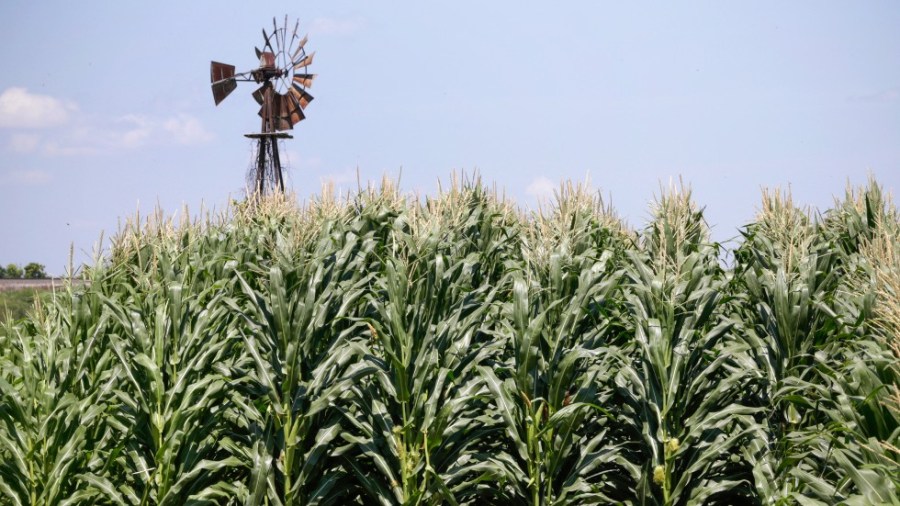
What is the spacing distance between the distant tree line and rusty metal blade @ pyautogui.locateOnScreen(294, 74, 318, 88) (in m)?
21.5

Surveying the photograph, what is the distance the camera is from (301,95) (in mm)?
33656

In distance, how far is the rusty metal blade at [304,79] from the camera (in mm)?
33750

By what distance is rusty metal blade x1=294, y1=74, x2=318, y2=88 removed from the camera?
33.8 m

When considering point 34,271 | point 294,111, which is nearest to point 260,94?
point 294,111

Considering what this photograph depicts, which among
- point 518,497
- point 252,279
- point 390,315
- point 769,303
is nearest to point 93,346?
point 252,279

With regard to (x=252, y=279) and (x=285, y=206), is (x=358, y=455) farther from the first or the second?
(x=285, y=206)

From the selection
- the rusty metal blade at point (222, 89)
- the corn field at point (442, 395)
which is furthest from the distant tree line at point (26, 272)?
the corn field at point (442, 395)

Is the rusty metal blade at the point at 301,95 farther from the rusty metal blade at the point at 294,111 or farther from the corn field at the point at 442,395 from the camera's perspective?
the corn field at the point at 442,395

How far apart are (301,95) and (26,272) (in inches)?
1036

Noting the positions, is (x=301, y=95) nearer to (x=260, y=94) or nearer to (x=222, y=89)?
(x=260, y=94)

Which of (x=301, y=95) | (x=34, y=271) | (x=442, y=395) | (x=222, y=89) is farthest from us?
(x=34, y=271)


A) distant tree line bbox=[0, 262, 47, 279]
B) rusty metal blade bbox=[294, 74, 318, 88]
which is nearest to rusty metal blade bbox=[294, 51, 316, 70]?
rusty metal blade bbox=[294, 74, 318, 88]

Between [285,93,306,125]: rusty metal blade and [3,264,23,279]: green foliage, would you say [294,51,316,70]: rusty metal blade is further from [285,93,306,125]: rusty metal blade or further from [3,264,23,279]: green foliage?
[3,264,23,279]: green foliage

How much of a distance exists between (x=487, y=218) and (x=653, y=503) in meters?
4.68
